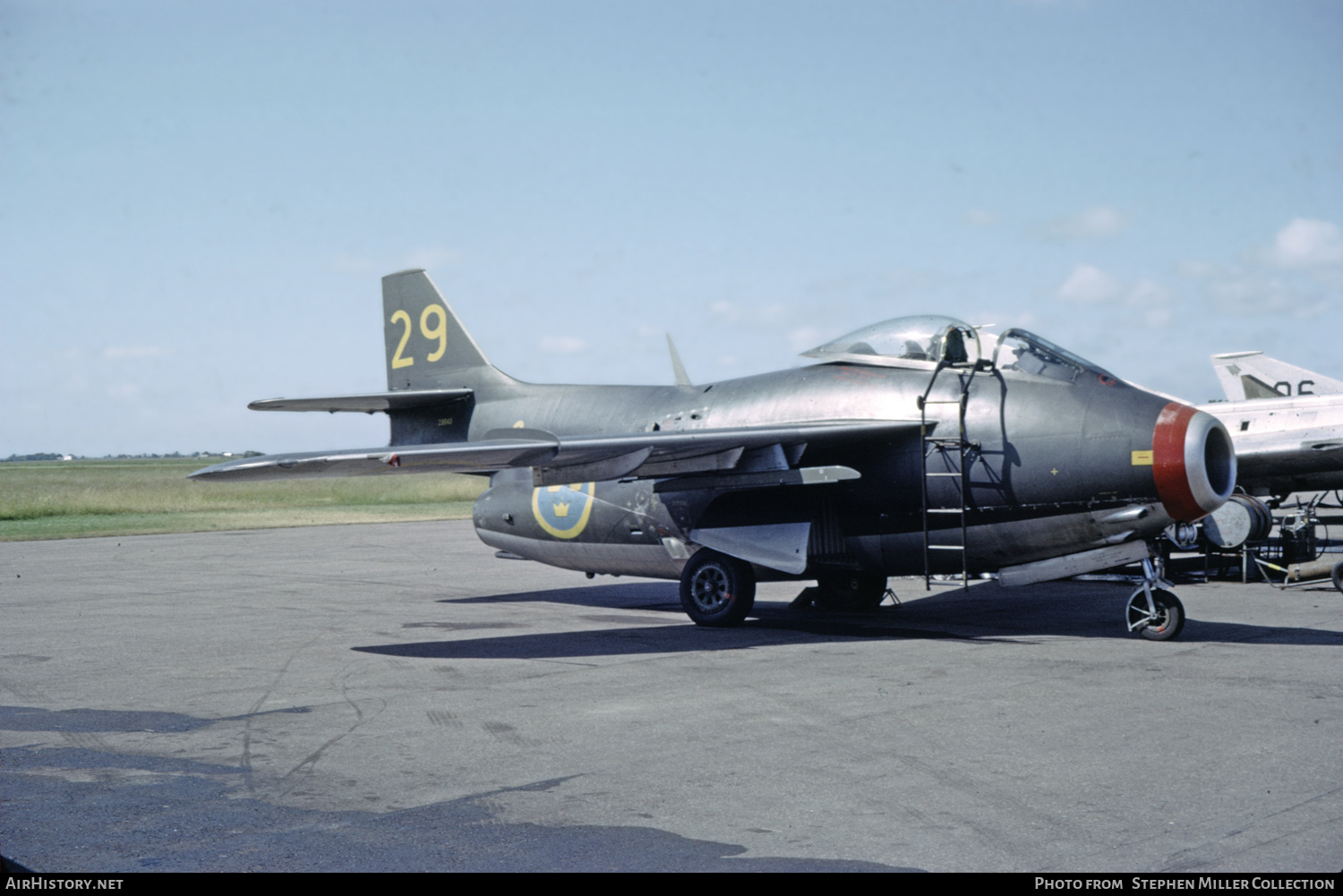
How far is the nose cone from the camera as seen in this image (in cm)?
1043

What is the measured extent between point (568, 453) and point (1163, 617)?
613cm

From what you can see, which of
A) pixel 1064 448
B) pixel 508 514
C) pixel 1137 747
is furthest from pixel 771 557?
pixel 1137 747

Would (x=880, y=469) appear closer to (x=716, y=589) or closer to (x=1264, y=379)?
(x=716, y=589)

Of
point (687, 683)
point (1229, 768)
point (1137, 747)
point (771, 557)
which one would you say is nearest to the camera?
point (1229, 768)

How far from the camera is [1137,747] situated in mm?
6695

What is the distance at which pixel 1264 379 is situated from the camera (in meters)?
30.3

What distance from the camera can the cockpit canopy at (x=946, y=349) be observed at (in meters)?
11.6

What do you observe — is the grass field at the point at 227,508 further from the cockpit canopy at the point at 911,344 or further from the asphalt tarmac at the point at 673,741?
the cockpit canopy at the point at 911,344

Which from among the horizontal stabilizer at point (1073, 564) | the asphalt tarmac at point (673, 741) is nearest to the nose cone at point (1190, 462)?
the horizontal stabilizer at point (1073, 564)

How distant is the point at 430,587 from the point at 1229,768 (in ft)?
43.9

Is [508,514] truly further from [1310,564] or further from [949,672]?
[1310,564]

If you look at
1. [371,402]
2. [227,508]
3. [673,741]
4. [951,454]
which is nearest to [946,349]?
[951,454]

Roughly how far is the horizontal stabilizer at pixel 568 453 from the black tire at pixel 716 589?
116cm

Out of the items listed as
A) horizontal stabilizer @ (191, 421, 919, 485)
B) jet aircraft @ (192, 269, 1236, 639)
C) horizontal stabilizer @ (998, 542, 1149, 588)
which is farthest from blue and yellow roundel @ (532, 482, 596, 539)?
horizontal stabilizer @ (998, 542, 1149, 588)
